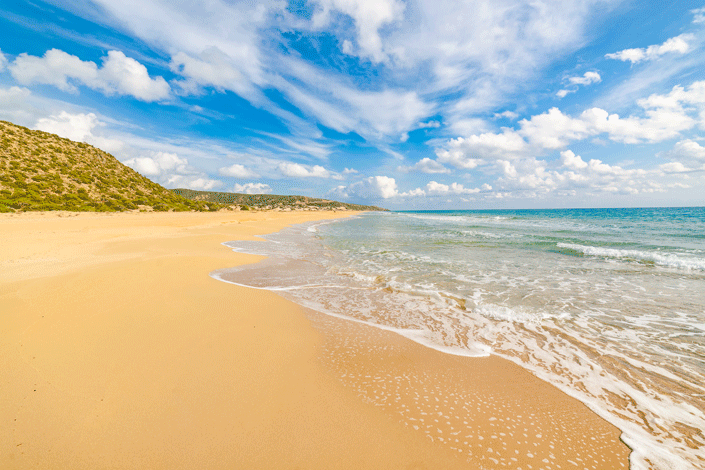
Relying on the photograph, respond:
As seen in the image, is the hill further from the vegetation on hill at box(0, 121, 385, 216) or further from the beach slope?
the beach slope

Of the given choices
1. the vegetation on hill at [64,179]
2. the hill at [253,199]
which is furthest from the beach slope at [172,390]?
the hill at [253,199]

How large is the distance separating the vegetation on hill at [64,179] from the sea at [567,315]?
2710 cm

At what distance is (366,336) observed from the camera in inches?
179

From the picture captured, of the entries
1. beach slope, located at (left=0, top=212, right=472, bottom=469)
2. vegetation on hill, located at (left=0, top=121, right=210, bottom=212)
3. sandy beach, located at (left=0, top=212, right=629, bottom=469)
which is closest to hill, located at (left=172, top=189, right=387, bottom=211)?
vegetation on hill, located at (left=0, top=121, right=210, bottom=212)

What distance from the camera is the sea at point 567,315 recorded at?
310cm

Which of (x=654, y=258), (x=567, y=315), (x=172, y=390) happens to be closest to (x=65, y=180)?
(x=172, y=390)

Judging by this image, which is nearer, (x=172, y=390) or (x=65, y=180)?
(x=172, y=390)

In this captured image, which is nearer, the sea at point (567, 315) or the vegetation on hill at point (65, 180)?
the sea at point (567, 315)

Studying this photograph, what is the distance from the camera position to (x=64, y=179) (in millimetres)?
27703

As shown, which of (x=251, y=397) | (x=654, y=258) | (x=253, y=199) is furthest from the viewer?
(x=253, y=199)

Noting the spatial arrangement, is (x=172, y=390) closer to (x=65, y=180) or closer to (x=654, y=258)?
(x=654, y=258)

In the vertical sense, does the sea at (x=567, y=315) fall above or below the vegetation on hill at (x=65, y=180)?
below

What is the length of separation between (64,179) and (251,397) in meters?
39.1

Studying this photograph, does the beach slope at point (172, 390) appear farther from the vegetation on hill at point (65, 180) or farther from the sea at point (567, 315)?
Answer: the vegetation on hill at point (65, 180)
